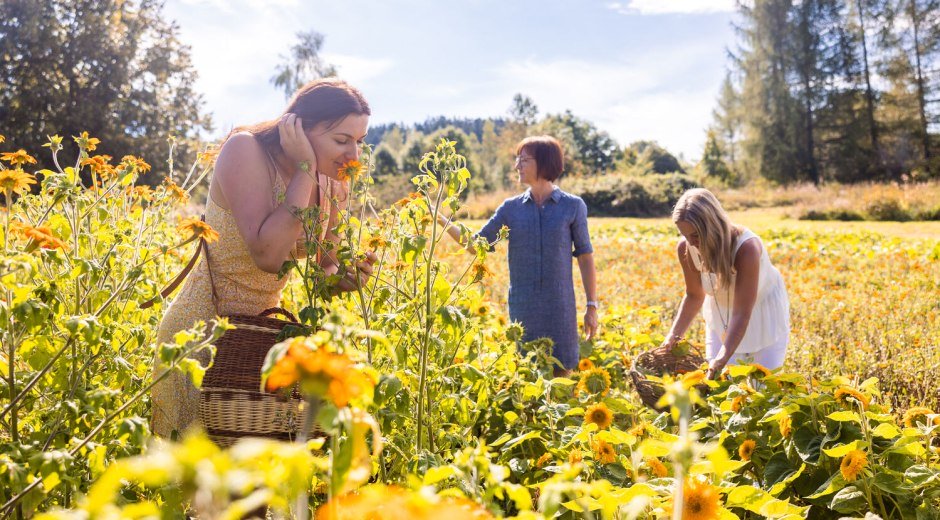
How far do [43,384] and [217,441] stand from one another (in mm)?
577

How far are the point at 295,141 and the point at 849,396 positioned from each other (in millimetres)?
1729

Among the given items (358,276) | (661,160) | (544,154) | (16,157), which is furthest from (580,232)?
(661,160)

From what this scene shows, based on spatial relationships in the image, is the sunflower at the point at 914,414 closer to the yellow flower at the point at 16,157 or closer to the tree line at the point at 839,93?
the yellow flower at the point at 16,157

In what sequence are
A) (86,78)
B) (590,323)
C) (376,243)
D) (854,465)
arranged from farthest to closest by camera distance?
(86,78) → (590,323) → (376,243) → (854,465)

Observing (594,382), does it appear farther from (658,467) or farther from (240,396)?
(240,396)

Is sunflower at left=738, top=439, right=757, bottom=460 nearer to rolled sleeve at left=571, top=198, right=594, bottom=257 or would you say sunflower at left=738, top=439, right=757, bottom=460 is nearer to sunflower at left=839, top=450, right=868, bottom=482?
sunflower at left=839, top=450, right=868, bottom=482

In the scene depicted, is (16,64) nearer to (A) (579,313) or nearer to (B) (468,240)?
→ (A) (579,313)

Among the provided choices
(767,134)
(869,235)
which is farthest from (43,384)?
(767,134)

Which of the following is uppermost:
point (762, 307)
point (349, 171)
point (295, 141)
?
point (295, 141)

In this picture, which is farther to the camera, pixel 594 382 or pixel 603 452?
pixel 594 382

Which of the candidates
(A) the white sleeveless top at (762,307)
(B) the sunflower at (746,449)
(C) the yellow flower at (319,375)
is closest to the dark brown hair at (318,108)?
(C) the yellow flower at (319,375)

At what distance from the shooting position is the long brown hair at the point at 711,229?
2979mm

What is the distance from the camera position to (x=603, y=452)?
5.92 ft

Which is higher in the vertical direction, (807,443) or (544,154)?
(544,154)
